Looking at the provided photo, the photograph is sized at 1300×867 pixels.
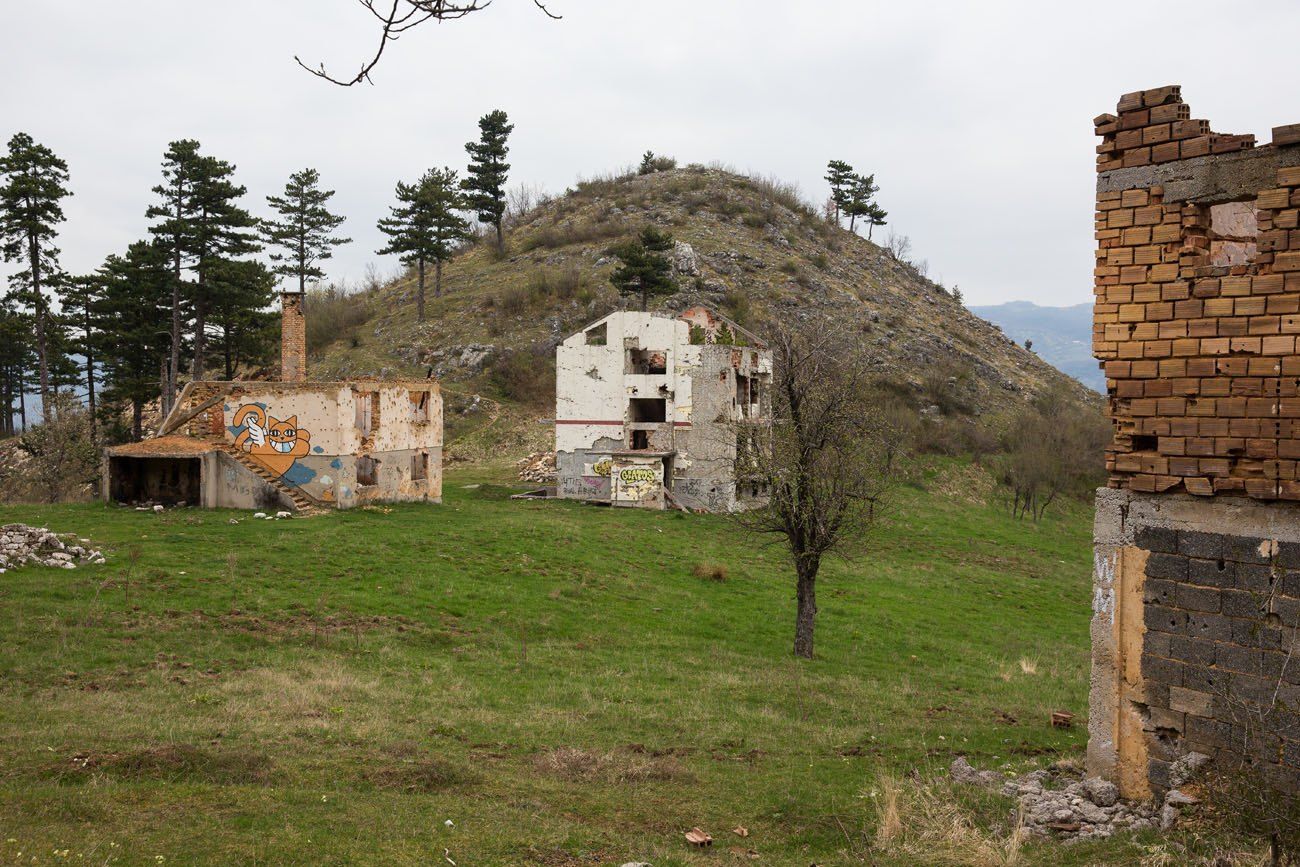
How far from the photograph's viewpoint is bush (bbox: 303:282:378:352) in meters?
84.0

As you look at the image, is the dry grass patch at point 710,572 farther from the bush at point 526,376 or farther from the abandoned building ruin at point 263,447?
the bush at point 526,376

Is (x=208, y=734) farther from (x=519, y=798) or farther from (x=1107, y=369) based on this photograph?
(x=1107, y=369)

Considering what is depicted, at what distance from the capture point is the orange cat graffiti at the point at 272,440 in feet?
116

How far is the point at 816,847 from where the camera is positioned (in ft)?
32.3

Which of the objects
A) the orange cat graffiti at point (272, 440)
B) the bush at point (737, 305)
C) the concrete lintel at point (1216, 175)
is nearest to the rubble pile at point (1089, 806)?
the concrete lintel at point (1216, 175)

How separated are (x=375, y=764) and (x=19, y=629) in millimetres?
10264

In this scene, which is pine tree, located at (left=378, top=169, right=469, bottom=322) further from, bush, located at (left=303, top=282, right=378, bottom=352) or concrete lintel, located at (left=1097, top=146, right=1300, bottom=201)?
concrete lintel, located at (left=1097, top=146, right=1300, bottom=201)

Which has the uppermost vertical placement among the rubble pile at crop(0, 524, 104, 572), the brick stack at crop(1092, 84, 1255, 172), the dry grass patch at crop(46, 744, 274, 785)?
the brick stack at crop(1092, 84, 1255, 172)

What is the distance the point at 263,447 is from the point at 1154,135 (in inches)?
1289

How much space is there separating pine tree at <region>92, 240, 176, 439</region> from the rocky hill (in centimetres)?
2053

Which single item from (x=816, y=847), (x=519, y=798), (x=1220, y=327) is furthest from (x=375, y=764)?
(x=1220, y=327)

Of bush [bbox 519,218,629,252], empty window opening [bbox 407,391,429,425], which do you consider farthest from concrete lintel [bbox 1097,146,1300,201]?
bush [bbox 519,218,629,252]

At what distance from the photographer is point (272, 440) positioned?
35.5m

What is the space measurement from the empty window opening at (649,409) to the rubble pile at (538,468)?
658 centimetres
